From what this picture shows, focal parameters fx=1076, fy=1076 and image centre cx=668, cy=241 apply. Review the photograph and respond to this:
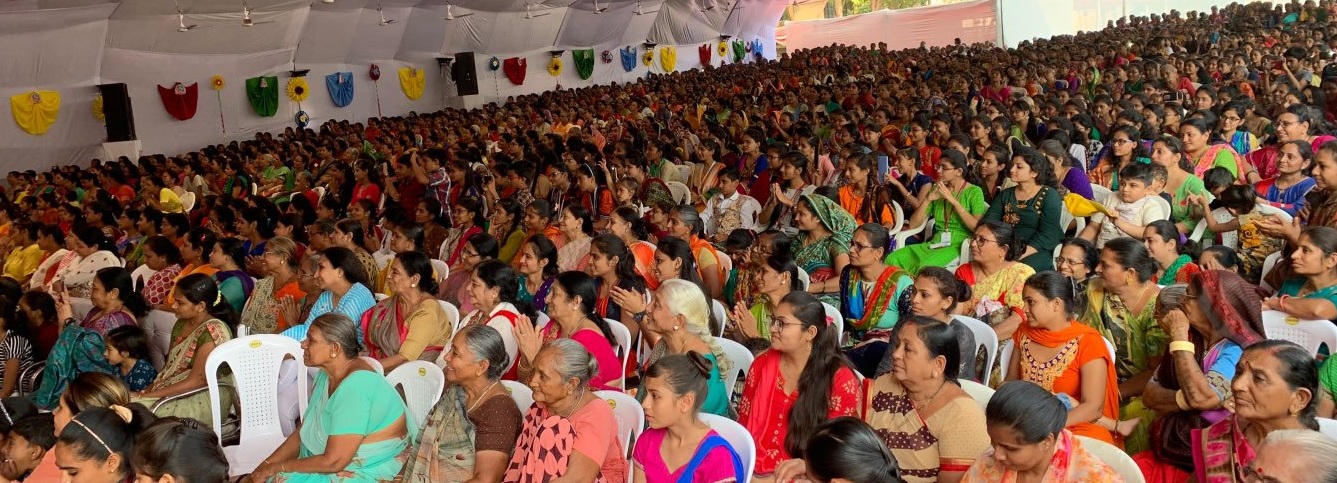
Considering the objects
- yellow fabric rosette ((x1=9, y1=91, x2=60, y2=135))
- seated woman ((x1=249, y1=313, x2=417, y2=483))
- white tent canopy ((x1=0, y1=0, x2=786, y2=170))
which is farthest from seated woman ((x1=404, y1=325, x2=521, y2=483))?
yellow fabric rosette ((x1=9, y1=91, x2=60, y2=135))

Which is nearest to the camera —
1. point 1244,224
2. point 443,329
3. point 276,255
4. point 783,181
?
point 443,329

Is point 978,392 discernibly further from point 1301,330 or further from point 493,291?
point 493,291

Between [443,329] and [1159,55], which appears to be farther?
[1159,55]

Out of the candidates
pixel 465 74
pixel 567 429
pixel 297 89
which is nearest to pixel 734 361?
pixel 567 429

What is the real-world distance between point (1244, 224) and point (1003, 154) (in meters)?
1.24

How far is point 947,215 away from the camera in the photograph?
16.6ft

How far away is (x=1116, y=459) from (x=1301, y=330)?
3.71 ft

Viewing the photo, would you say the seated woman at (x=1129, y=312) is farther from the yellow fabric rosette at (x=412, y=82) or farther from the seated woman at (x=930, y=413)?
the yellow fabric rosette at (x=412, y=82)

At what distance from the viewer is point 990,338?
317 centimetres

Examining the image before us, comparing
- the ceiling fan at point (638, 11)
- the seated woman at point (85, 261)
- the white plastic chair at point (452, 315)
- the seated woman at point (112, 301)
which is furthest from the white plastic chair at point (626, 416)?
the ceiling fan at point (638, 11)

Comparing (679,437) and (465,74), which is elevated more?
(465,74)

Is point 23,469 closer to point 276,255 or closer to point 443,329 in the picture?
point 443,329

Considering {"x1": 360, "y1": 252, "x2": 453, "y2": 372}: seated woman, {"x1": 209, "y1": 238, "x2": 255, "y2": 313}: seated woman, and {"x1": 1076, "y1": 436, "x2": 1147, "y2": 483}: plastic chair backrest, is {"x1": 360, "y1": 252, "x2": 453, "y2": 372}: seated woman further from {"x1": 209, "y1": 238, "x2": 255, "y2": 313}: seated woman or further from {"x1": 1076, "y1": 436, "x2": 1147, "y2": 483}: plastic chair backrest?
{"x1": 1076, "y1": 436, "x2": 1147, "y2": 483}: plastic chair backrest

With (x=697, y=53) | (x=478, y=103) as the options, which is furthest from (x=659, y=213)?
(x=697, y=53)
